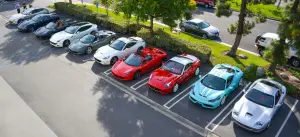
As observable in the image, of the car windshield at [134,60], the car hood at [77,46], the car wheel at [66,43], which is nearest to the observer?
the car windshield at [134,60]

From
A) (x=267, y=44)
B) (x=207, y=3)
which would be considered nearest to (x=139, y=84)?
(x=267, y=44)

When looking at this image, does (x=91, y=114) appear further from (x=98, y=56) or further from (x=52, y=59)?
(x=52, y=59)

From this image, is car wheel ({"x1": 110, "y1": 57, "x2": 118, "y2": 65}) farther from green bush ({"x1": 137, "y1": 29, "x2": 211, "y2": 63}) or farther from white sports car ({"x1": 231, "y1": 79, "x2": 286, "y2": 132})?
white sports car ({"x1": 231, "y1": 79, "x2": 286, "y2": 132})

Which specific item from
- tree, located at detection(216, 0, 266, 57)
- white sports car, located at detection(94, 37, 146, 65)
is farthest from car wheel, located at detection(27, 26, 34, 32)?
tree, located at detection(216, 0, 266, 57)

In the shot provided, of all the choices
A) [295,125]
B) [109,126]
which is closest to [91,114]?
[109,126]

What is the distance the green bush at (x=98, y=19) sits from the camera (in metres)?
22.9

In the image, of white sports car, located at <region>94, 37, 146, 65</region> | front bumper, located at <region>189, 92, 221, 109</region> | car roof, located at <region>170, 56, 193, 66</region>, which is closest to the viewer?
front bumper, located at <region>189, 92, 221, 109</region>

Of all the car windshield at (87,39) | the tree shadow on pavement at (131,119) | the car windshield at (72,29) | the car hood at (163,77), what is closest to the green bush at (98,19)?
the car windshield at (72,29)

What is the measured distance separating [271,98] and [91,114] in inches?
357

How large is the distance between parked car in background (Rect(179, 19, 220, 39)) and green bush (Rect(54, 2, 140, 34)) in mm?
5182

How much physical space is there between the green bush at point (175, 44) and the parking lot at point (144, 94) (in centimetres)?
102

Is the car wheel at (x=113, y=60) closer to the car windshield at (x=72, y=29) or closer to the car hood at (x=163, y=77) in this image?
the car hood at (x=163, y=77)

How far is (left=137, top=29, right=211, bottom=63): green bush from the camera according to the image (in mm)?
17938

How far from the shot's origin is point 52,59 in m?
18.3
